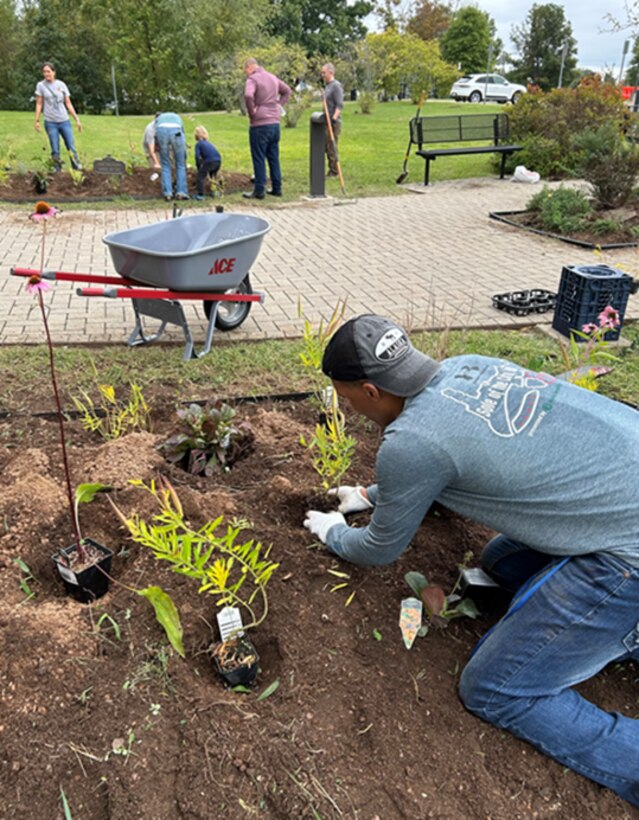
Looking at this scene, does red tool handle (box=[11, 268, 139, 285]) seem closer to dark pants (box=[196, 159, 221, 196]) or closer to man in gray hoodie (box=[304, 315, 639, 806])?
man in gray hoodie (box=[304, 315, 639, 806])

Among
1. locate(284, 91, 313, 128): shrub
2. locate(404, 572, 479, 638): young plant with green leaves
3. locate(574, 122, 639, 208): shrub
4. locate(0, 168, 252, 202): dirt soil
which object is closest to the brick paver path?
locate(0, 168, 252, 202): dirt soil

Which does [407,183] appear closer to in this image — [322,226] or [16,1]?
[322,226]

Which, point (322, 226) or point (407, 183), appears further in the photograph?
point (407, 183)

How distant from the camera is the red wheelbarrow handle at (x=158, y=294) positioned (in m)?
3.77

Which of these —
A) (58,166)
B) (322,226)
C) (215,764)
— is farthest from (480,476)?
(58,166)

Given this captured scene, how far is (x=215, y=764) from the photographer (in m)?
1.76

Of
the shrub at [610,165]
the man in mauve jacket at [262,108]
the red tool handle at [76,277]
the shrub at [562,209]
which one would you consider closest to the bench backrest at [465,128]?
the man in mauve jacket at [262,108]

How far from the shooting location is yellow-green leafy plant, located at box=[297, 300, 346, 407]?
3.14m

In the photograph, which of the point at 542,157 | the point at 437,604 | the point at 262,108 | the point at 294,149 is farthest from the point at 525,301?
the point at 294,149

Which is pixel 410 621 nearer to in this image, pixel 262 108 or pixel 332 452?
pixel 332 452

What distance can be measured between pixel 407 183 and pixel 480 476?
1074cm

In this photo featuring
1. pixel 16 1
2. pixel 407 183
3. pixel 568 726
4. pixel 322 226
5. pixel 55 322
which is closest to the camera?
pixel 568 726

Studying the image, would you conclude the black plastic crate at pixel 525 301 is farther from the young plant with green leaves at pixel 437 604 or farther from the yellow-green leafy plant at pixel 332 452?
the young plant with green leaves at pixel 437 604

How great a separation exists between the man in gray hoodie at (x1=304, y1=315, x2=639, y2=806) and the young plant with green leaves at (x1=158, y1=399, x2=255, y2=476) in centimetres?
121
